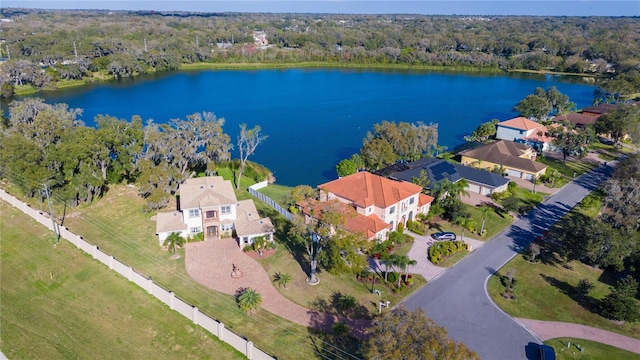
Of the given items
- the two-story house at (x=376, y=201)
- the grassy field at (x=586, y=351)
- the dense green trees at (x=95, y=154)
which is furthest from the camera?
the dense green trees at (x=95, y=154)

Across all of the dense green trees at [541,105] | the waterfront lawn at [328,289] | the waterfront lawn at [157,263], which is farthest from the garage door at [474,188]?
the dense green trees at [541,105]

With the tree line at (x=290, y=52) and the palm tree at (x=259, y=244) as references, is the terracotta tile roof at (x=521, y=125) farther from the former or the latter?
the palm tree at (x=259, y=244)

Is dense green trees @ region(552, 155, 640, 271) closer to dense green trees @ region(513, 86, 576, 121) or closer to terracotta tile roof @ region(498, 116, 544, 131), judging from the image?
terracotta tile roof @ region(498, 116, 544, 131)

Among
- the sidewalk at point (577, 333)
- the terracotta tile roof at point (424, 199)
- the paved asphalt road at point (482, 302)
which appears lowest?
the paved asphalt road at point (482, 302)

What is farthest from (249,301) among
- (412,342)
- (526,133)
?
(526,133)

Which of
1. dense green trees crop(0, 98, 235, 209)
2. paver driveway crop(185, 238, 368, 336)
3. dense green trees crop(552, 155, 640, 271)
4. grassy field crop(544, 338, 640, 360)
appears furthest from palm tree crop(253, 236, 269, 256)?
dense green trees crop(552, 155, 640, 271)
